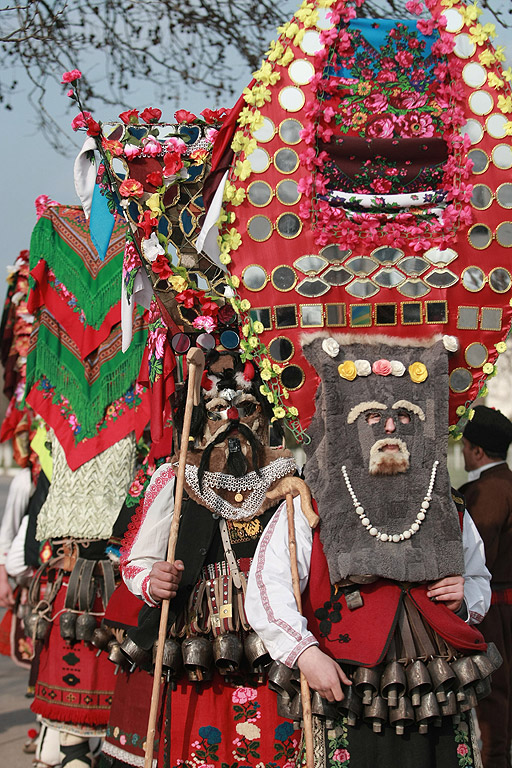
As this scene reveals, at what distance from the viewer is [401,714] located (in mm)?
3178

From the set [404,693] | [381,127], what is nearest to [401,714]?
[404,693]

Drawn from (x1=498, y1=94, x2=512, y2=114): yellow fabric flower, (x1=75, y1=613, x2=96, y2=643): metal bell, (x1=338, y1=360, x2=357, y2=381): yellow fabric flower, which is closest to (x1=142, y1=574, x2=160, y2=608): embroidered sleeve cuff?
(x1=338, y1=360, x2=357, y2=381): yellow fabric flower

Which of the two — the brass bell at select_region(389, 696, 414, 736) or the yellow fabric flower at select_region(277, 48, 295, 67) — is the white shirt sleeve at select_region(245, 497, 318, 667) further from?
the yellow fabric flower at select_region(277, 48, 295, 67)

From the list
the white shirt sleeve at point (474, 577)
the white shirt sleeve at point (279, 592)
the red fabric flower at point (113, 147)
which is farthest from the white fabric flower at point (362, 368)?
the red fabric flower at point (113, 147)

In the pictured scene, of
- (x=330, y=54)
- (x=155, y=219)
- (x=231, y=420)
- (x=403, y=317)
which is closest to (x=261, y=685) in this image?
(x=231, y=420)

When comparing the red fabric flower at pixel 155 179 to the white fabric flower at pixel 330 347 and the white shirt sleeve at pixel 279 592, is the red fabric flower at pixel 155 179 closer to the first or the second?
the white fabric flower at pixel 330 347

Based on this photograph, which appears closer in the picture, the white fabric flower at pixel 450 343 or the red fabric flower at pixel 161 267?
the white fabric flower at pixel 450 343

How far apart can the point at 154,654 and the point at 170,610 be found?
Answer: 10.2 inches

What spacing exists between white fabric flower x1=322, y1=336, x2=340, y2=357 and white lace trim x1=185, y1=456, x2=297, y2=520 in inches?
32.1

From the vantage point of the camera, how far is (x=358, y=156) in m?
3.59

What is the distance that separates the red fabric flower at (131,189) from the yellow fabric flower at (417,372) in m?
1.48

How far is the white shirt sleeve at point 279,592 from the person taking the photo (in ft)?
10.4

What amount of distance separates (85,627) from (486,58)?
3.60m

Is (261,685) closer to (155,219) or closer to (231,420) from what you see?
(231,420)
